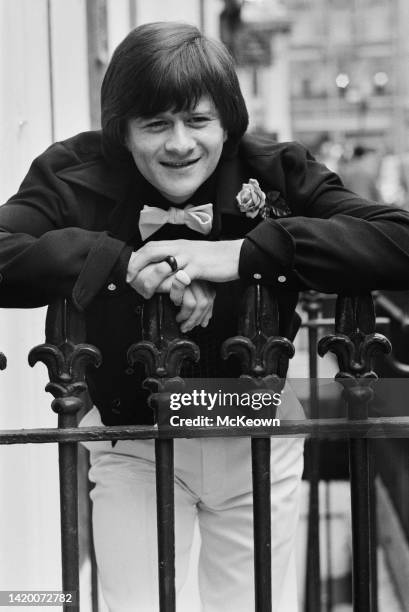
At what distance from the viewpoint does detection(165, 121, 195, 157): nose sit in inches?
72.1

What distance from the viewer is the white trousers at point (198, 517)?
201 centimetres

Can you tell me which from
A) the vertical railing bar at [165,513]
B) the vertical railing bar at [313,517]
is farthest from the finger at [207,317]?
the vertical railing bar at [313,517]

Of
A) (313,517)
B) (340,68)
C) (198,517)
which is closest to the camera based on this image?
(198,517)

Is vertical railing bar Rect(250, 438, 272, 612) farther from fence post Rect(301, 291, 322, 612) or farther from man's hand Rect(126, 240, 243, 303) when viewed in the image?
fence post Rect(301, 291, 322, 612)

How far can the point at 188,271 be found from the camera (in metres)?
1.72

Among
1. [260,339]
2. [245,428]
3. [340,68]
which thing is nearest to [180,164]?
[260,339]

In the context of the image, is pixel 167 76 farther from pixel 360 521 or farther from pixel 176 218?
pixel 360 521

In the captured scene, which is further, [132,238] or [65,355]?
[132,238]

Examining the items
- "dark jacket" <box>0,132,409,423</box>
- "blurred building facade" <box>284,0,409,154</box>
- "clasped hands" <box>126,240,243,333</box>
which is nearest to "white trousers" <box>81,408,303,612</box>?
"dark jacket" <box>0,132,409,423</box>

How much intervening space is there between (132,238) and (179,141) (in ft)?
0.76

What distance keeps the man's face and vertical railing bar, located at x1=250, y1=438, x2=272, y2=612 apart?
52 cm

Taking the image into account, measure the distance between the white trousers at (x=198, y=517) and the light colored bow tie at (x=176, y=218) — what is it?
1.41ft

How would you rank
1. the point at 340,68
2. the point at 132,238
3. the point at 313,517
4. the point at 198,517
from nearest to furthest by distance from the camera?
1. the point at 132,238
2. the point at 198,517
3. the point at 313,517
4. the point at 340,68

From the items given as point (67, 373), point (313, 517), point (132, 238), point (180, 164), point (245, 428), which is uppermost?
point (180, 164)
